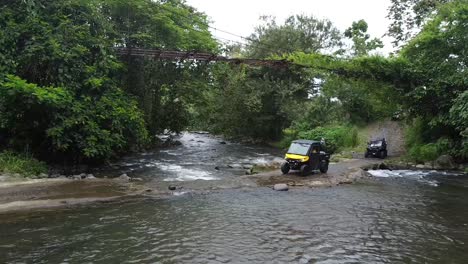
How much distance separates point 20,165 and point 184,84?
47.5ft

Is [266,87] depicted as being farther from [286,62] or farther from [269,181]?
[269,181]

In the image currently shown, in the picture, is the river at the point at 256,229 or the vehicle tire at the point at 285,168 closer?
the river at the point at 256,229

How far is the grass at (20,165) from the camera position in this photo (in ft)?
50.7

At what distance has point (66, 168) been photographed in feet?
61.5

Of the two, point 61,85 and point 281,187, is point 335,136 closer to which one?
point 281,187

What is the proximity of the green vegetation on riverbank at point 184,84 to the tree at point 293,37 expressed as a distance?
0.20 metres

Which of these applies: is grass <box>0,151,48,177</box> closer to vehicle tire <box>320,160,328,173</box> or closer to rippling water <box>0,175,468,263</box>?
rippling water <box>0,175,468,263</box>

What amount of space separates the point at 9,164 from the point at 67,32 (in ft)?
22.2

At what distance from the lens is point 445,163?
21.6 metres

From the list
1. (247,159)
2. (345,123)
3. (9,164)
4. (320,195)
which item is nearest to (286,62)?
(247,159)

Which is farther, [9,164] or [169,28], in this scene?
[169,28]

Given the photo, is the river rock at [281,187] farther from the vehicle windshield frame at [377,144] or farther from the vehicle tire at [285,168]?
the vehicle windshield frame at [377,144]

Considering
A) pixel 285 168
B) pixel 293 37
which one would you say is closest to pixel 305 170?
pixel 285 168

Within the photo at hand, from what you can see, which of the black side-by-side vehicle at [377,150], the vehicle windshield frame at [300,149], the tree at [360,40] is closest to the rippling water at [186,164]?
the vehicle windshield frame at [300,149]
